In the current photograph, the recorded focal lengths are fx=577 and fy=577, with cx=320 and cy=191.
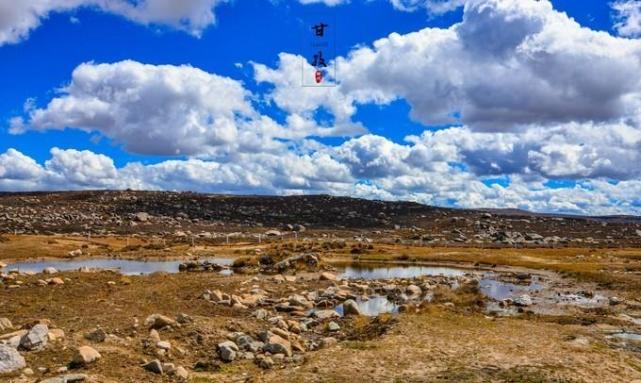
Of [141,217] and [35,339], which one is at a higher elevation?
[141,217]

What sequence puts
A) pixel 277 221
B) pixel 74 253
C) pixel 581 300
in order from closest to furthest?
pixel 581 300 < pixel 74 253 < pixel 277 221

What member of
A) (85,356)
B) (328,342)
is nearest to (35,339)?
(85,356)

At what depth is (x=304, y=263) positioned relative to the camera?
53594 mm

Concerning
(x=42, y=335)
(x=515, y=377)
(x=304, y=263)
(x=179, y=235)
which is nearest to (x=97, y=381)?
(x=42, y=335)

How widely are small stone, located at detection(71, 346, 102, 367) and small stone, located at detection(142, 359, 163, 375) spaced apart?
1532 millimetres

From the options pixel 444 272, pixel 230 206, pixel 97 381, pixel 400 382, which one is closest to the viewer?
pixel 97 381

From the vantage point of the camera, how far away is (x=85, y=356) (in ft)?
56.1

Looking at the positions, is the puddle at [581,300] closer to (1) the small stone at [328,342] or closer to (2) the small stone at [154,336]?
(1) the small stone at [328,342]

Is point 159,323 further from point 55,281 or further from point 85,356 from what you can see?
point 55,281

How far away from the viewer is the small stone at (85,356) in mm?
16953

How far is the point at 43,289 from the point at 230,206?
12602cm

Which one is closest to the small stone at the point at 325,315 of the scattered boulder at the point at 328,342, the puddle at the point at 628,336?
the scattered boulder at the point at 328,342

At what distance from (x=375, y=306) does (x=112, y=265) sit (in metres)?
32.8

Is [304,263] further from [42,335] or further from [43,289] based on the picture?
[42,335]
